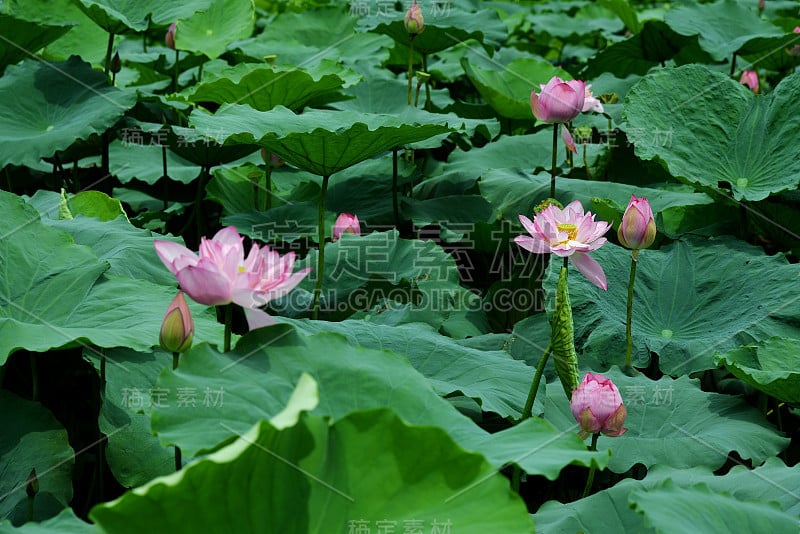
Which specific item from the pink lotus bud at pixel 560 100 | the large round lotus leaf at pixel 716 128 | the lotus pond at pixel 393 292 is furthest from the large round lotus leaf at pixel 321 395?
the large round lotus leaf at pixel 716 128

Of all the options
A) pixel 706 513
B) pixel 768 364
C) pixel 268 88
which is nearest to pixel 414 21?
pixel 268 88

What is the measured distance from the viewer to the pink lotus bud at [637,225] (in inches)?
61.9

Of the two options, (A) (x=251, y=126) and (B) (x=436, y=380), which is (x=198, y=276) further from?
(A) (x=251, y=126)

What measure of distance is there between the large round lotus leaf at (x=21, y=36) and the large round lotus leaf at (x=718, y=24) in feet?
6.90

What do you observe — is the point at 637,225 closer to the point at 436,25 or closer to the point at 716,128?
the point at 716,128

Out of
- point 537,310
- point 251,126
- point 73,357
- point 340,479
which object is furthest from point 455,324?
point 340,479

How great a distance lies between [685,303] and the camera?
1931mm

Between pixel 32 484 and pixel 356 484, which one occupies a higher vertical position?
pixel 356 484

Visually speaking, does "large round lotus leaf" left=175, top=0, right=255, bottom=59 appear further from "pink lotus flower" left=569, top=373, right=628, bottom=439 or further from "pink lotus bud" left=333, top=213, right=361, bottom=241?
"pink lotus flower" left=569, top=373, right=628, bottom=439

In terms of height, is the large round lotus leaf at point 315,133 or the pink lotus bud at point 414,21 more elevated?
the pink lotus bud at point 414,21

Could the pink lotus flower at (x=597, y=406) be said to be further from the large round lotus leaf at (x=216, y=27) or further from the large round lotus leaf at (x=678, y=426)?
the large round lotus leaf at (x=216, y=27)

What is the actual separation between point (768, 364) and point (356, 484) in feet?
3.16

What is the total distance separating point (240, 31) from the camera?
3088 millimetres

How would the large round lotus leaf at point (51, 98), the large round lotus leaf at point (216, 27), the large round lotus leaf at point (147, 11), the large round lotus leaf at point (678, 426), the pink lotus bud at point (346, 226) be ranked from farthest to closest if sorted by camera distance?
the large round lotus leaf at point (216, 27)
the large round lotus leaf at point (147, 11)
the large round lotus leaf at point (51, 98)
the pink lotus bud at point (346, 226)
the large round lotus leaf at point (678, 426)
